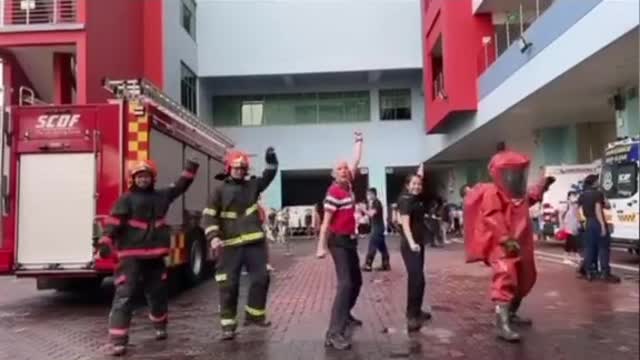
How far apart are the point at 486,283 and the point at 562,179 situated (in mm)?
10151

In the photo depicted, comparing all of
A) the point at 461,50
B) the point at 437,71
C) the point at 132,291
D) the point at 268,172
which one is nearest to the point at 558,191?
the point at 461,50

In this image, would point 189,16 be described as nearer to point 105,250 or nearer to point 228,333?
point 105,250

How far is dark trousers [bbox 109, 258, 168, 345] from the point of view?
7.78 metres

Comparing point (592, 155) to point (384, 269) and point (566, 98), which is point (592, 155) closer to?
point (566, 98)

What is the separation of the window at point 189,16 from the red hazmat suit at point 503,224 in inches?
1151

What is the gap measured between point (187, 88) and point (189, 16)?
11.3 feet

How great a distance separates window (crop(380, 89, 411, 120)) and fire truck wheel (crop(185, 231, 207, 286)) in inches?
1102

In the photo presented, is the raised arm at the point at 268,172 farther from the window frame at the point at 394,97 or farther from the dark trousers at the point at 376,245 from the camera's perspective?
the window frame at the point at 394,97

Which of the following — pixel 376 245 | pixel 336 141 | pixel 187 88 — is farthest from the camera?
pixel 336 141

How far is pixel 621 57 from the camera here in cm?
1512

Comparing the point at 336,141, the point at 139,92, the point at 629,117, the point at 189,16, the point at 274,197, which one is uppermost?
the point at 189,16

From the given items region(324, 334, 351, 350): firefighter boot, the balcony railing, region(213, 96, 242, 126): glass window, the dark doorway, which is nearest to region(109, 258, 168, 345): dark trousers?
region(324, 334, 351, 350): firefighter boot

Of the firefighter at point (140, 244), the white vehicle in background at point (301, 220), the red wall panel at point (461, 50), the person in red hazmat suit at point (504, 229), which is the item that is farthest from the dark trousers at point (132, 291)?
the white vehicle in background at point (301, 220)

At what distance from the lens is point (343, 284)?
7574 millimetres
